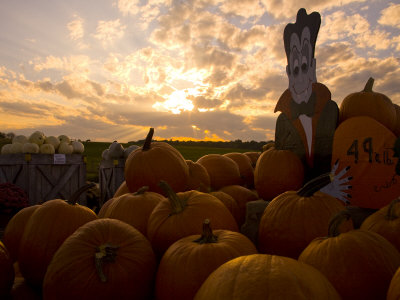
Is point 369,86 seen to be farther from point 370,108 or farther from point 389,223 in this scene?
point 389,223

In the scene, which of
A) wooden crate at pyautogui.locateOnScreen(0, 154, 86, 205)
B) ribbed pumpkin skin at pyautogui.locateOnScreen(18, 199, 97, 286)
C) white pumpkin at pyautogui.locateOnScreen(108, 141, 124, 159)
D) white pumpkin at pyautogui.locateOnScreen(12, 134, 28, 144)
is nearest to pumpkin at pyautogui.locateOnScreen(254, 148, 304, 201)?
ribbed pumpkin skin at pyautogui.locateOnScreen(18, 199, 97, 286)

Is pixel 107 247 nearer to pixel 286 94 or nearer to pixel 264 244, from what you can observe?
pixel 264 244

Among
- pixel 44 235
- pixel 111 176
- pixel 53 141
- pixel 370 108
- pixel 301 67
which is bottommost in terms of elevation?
pixel 111 176

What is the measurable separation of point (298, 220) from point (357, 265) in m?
0.55

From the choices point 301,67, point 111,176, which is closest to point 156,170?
point 301,67

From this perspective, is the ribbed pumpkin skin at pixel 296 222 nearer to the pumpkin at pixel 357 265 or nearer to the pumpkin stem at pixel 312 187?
the pumpkin stem at pixel 312 187

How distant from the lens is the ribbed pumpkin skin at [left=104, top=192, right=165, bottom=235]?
2.28m

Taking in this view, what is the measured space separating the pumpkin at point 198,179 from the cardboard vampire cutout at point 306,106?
0.88 metres

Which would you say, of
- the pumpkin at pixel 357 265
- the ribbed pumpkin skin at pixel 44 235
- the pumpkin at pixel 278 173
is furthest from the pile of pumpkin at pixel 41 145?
the pumpkin at pixel 357 265

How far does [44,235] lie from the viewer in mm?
2188

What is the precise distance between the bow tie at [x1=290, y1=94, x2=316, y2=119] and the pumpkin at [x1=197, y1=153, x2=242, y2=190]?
902mm

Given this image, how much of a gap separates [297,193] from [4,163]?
8.05m

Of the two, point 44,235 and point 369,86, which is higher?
point 369,86

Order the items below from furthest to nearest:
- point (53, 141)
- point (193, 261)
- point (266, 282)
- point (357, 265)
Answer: point (53, 141) < point (193, 261) < point (357, 265) < point (266, 282)
